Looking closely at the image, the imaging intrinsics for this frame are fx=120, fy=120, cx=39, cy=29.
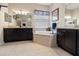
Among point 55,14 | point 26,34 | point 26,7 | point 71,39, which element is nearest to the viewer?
point 71,39

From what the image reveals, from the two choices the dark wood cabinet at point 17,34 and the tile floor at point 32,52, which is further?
the dark wood cabinet at point 17,34

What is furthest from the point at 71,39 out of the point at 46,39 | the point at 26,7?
the point at 26,7

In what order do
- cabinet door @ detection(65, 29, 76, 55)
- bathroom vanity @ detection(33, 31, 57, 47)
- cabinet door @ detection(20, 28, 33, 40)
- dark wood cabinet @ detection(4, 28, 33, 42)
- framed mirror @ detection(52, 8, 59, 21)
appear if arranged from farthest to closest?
cabinet door @ detection(20, 28, 33, 40) → dark wood cabinet @ detection(4, 28, 33, 42) → framed mirror @ detection(52, 8, 59, 21) → bathroom vanity @ detection(33, 31, 57, 47) → cabinet door @ detection(65, 29, 76, 55)

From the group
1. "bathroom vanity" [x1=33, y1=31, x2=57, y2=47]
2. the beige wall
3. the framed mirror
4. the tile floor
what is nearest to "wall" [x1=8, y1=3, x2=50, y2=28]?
the beige wall

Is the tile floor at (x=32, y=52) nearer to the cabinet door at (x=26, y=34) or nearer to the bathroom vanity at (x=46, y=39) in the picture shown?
the bathroom vanity at (x=46, y=39)

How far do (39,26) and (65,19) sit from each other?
4.89ft

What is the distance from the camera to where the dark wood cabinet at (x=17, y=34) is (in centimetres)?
572

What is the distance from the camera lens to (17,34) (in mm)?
6172

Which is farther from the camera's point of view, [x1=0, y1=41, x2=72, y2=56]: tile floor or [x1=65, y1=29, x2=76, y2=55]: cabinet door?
[x1=0, y1=41, x2=72, y2=56]: tile floor

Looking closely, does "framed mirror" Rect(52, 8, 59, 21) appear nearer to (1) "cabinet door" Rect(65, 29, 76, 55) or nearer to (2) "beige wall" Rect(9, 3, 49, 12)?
(2) "beige wall" Rect(9, 3, 49, 12)

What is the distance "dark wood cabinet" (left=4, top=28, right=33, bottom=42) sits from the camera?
572 cm

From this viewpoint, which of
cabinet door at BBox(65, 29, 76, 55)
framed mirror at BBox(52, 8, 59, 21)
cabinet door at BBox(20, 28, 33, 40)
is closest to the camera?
cabinet door at BBox(65, 29, 76, 55)

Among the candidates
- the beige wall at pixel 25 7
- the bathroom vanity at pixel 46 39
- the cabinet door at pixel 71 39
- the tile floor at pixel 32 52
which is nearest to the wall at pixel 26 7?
the beige wall at pixel 25 7

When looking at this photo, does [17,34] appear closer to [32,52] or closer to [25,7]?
[25,7]
